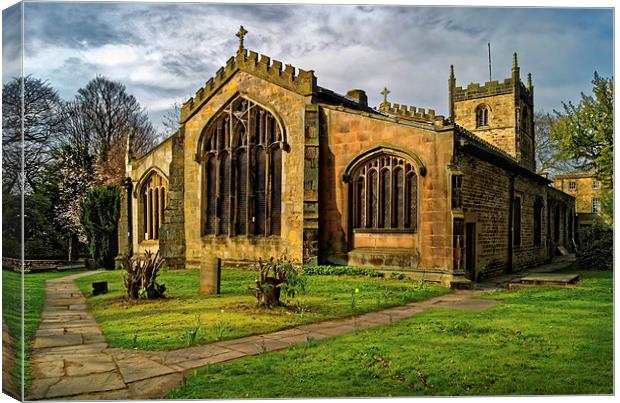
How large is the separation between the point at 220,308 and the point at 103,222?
12847mm

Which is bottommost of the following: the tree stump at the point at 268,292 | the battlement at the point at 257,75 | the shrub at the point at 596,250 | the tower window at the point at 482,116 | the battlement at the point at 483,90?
the tree stump at the point at 268,292

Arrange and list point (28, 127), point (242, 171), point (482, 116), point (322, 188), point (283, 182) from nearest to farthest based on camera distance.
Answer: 1. point (28, 127)
2. point (322, 188)
3. point (283, 182)
4. point (242, 171)
5. point (482, 116)

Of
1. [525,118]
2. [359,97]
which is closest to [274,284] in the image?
[359,97]

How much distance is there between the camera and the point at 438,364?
6.11 metres

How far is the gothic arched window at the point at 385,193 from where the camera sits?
14945 mm

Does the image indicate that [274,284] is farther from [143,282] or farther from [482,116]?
[482,116]

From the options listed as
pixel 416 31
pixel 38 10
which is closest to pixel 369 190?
pixel 416 31

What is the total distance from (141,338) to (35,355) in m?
1.42

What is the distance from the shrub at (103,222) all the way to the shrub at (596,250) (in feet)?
53.3

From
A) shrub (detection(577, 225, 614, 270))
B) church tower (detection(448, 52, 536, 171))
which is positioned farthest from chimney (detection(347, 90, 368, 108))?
shrub (detection(577, 225, 614, 270))

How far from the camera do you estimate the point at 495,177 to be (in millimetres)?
17562

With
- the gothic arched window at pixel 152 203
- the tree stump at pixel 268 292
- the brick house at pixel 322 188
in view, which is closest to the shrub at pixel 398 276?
the brick house at pixel 322 188

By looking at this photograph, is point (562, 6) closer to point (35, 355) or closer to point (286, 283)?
point (286, 283)

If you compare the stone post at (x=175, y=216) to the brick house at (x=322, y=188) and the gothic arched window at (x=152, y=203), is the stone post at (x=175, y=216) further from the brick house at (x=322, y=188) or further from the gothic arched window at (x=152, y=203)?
the gothic arched window at (x=152, y=203)
